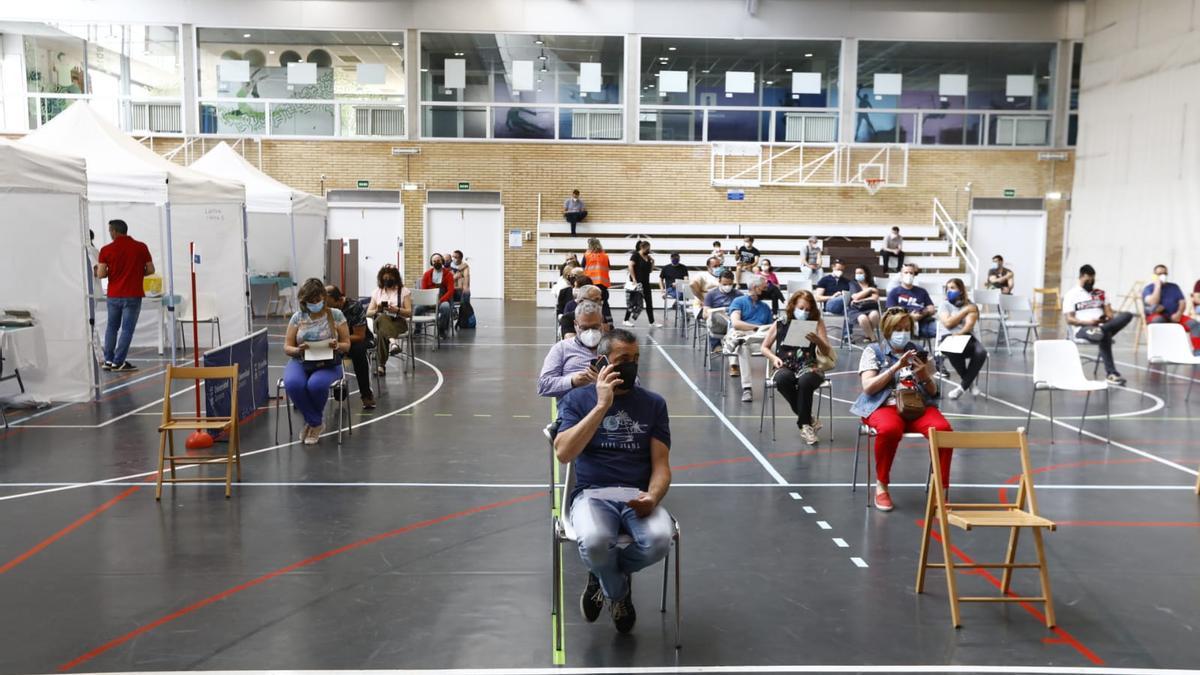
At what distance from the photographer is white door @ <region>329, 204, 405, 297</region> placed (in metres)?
26.8

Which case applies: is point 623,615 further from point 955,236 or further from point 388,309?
point 955,236

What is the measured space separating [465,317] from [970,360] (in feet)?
33.8

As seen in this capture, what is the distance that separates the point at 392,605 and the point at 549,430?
1.30 meters

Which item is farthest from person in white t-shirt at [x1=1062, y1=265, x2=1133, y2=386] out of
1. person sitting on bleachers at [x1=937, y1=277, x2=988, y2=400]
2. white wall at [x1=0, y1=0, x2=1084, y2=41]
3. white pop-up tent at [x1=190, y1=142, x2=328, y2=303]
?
white wall at [x1=0, y1=0, x2=1084, y2=41]

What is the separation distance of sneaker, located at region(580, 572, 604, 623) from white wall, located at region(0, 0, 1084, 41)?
23571 mm

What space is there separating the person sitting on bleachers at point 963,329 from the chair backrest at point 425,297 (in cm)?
743

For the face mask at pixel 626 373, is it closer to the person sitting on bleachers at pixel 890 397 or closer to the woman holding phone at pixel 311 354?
the person sitting on bleachers at pixel 890 397

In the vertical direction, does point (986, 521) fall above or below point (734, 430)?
above

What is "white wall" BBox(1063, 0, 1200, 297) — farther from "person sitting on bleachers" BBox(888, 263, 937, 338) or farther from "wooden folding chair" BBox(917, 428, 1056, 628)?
"wooden folding chair" BBox(917, 428, 1056, 628)

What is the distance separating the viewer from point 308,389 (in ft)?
29.1

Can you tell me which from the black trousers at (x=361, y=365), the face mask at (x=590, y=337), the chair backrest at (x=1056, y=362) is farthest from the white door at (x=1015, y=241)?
the face mask at (x=590, y=337)

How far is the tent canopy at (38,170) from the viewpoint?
31.4 feet

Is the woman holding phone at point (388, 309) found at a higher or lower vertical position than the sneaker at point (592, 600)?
higher

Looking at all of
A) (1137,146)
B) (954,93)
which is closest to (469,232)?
(954,93)
